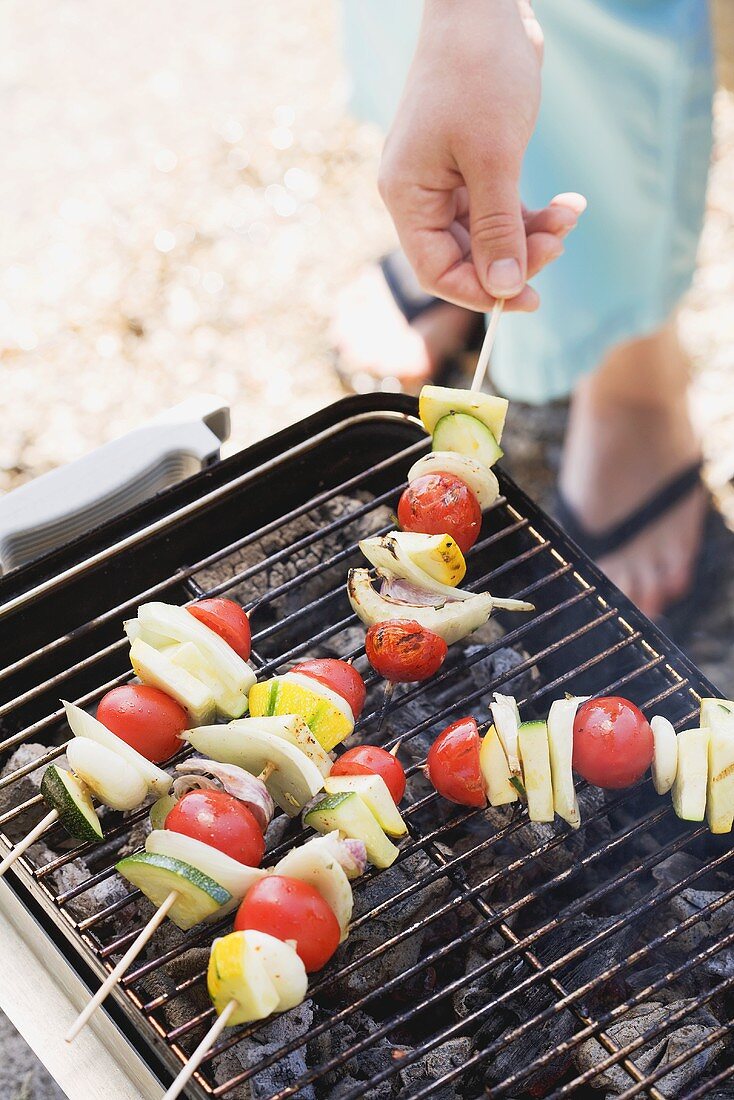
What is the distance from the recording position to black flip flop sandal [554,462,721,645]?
3.74m

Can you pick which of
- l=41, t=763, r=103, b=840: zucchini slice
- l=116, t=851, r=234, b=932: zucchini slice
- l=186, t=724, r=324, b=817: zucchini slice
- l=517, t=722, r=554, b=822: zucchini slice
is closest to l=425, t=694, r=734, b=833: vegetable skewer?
l=517, t=722, r=554, b=822: zucchini slice

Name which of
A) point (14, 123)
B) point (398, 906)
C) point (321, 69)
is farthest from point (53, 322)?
point (398, 906)

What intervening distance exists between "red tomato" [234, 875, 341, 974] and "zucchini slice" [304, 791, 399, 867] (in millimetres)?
127

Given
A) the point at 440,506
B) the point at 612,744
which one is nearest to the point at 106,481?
the point at 440,506

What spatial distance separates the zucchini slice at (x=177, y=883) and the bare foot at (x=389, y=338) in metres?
2.87

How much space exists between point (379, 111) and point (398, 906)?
3242 mm

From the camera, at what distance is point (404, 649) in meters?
2.06

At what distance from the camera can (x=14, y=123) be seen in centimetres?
505

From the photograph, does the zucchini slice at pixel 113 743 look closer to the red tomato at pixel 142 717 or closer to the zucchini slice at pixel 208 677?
the red tomato at pixel 142 717

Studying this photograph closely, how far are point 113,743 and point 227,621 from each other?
0.34m

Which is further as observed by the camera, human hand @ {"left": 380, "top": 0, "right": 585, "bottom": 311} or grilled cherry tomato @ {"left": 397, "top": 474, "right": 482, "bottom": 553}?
human hand @ {"left": 380, "top": 0, "right": 585, "bottom": 311}

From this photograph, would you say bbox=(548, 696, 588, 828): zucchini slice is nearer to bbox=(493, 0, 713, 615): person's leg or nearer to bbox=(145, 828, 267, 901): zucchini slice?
bbox=(145, 828, 267, 901): zucchini slice

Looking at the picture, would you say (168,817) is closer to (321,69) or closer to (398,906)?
(398,906)

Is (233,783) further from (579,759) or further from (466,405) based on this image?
(466,405)
